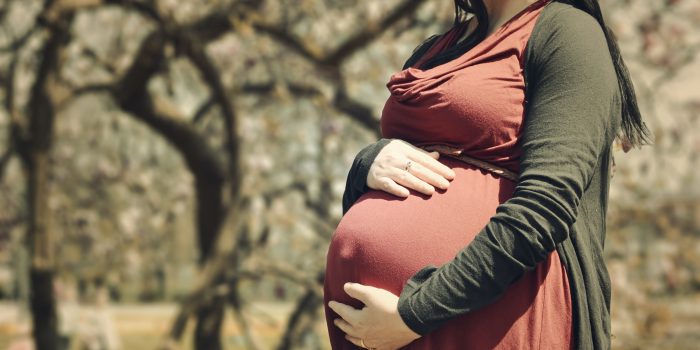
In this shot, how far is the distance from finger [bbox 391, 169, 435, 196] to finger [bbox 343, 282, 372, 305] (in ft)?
0.62

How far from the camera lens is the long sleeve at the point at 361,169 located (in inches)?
69.4

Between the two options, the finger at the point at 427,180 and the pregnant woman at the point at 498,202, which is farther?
the finger at the point at 427,180

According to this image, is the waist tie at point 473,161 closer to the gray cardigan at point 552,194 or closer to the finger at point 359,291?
the gray cardigan at point 552,194

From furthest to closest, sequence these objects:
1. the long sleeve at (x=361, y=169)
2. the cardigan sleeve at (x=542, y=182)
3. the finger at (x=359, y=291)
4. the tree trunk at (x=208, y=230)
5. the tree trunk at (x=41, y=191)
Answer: the tree trunk at (x=208, y=230) → the tree trunk at (x=41, y=191) → the long sleeve at (x=361, y=169) → the finger at (x=359, y=291) → the cardigan sleeve at (x=542, y=182)

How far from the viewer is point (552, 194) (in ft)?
4.91

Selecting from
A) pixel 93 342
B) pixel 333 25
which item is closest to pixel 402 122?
pixel 333 25

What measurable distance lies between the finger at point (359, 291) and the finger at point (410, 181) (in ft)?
0.62

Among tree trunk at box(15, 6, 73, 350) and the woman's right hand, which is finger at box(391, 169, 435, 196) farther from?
tree trunk at box(15, 6, 73, 350)

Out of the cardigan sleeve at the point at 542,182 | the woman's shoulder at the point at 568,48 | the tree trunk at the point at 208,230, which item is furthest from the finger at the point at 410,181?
the tree trunk at the point at 208,230

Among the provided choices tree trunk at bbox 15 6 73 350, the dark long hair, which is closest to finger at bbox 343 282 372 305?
the dark long hair

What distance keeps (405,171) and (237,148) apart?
135 inches

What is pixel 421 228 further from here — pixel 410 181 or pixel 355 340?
pixel 355 340

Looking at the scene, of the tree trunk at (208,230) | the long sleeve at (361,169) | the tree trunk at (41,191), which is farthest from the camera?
the tree trunk at (208,230)

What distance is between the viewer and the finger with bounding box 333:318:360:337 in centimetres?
165
